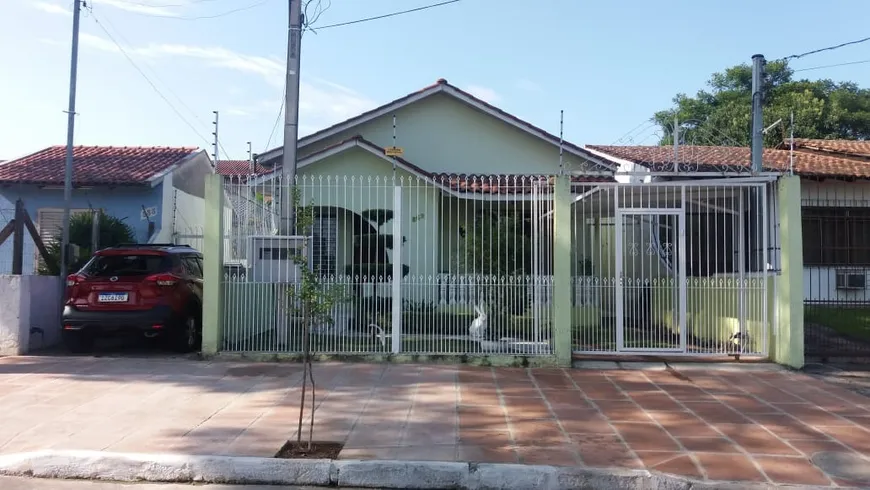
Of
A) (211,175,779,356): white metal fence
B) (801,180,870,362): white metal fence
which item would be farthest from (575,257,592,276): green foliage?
(801,180,870,362): white metal fence

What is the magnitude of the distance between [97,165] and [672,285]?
13351 millimetres

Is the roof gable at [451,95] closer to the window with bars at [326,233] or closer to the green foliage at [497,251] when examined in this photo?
the window with bars at [326,233]

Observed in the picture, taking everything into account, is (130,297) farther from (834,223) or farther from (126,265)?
(834,223)

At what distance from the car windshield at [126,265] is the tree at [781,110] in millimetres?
21061

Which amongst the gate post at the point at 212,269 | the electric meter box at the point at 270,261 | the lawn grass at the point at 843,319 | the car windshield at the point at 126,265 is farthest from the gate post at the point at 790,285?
the car windshield at the point at 126,265

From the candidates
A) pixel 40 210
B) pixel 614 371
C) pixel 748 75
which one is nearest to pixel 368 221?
pixel 614 371

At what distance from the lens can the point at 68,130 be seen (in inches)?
431

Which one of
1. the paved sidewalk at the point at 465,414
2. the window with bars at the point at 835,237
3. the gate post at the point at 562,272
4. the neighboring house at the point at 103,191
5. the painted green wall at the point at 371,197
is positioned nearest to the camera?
the paved sidewalk at the point at 465,414

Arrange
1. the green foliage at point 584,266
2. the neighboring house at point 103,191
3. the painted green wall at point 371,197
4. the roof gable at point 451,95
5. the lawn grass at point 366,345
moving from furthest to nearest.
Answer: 1. the roof gable at point 451,95
2. the neighboring house at point 103,191
3. the painted green wall at point 371,197
4. the green foliage at point 584,266
5. the lawn grass at point 366,345

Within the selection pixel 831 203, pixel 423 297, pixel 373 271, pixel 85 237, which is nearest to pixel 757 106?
pixel 831 203

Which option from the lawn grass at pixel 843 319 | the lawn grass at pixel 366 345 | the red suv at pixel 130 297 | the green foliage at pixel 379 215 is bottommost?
the lawn grass at pixel 366 345

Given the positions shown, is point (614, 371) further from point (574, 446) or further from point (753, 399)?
point (574, 446)

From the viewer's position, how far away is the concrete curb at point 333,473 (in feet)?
17.2

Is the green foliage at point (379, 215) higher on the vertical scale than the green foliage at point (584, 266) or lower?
higher
